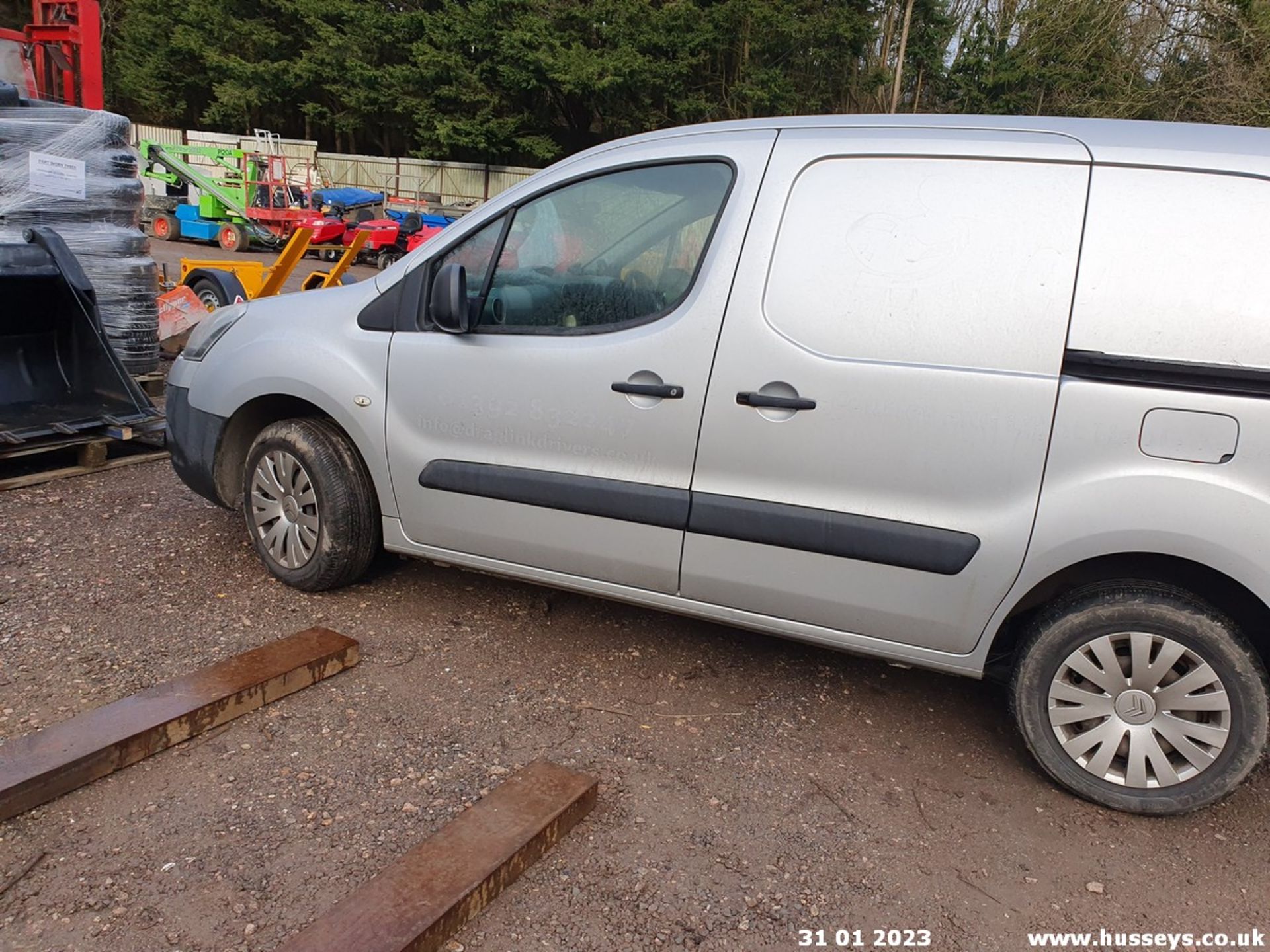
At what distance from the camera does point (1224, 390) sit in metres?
2.57

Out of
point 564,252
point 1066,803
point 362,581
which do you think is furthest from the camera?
point 362,581

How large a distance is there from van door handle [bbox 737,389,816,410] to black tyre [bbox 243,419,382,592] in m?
1.64

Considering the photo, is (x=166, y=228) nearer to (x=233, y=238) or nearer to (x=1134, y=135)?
(x=233, y=238)

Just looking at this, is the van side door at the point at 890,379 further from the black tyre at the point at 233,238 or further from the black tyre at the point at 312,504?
the black tyre at the point at 233,238

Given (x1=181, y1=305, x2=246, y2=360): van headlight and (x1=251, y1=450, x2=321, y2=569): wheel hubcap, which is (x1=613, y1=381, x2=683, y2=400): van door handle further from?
(x1=181, y1=305, x2=246, y2=360): van headlight

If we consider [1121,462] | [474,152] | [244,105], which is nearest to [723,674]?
[1121,462]

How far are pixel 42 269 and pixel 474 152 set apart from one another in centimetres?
3034

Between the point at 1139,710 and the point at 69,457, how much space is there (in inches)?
217

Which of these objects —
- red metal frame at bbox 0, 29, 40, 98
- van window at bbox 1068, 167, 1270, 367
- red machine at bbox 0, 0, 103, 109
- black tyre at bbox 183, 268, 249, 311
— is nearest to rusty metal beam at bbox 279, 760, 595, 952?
van window at bbox 1068, 167, 1270, 367

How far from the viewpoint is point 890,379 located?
2.87 m

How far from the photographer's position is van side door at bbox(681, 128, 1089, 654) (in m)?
2.78

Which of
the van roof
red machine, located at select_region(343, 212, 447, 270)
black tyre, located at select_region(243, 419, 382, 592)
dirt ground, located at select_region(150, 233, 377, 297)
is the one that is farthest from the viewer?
red machine, located at select_region(343, 212, 447, 270)

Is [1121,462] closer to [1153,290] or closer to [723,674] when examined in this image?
[1153,290]

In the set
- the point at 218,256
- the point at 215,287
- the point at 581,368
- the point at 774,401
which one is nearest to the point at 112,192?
the point at 215,287
